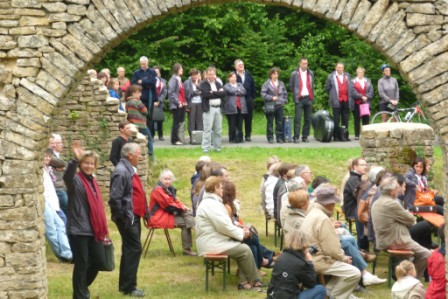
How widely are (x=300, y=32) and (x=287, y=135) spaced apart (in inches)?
353

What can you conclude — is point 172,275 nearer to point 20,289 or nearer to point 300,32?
point 20,289

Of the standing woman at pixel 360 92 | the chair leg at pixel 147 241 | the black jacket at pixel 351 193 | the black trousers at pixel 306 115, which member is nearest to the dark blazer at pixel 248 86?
the black trousers at pixel 306 115

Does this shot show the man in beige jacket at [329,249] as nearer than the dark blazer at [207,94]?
Yes

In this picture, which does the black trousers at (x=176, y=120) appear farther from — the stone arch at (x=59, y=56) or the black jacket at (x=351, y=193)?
the stone arch at (x=59, y=56)

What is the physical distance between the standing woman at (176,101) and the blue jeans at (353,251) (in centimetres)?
1038

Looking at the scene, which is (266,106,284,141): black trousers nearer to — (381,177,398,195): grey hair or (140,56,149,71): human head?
(140,56,149,71): human head

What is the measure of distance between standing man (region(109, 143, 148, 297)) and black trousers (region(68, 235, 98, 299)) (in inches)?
28.0

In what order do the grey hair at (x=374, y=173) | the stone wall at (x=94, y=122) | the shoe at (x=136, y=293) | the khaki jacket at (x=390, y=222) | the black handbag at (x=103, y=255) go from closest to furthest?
the black handbag at (x=103, y=255)
the shoe at (x=136, y=293)
the khaki jacket at (x=390, y=222)
the grey hair at (x=374, y=173)
the stone wall at (x=94, y=122)

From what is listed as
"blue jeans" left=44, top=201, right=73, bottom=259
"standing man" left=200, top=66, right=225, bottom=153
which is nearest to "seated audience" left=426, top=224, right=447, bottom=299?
"blue jeans" left=44, top=201, right=73, bottom=259

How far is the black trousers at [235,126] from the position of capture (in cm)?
2492

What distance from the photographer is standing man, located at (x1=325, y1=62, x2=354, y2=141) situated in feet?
85.0

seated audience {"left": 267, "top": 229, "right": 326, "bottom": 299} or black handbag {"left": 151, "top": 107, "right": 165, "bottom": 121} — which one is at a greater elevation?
black handbag {"left": 151, "top": 107, "right": 165, "bottom": 121}

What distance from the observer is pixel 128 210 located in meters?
13.9

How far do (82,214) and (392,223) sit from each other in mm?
4068
